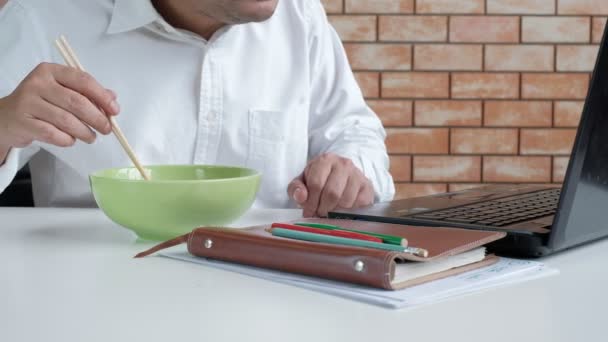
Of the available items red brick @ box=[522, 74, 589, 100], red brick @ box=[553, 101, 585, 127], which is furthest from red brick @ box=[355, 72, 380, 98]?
red brick @ box=[553, 101, 585, 127]

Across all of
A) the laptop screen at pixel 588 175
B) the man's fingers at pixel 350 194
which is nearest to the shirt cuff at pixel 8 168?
the man's fingers at pixel 350 194

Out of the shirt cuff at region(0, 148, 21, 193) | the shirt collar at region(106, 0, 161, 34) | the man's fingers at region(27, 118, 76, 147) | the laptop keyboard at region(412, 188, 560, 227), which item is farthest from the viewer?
the shirt collar at region(106, 0, 161, 34)

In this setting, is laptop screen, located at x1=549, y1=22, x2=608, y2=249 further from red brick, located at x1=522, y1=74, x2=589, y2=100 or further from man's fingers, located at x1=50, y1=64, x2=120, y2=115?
red brick, located at x1=522, y1=74, x2=589, y2=100

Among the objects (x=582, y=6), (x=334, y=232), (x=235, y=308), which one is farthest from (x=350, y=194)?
(x=582, y=6)

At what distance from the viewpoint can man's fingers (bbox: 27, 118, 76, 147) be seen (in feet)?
3.51

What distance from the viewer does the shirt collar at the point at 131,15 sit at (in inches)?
58.0

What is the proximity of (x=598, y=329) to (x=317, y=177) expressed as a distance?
0.62m

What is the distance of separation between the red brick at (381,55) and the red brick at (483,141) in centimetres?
27

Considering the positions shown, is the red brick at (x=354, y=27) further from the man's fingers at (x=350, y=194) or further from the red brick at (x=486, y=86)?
the man's fingers at (x=350, y=194)

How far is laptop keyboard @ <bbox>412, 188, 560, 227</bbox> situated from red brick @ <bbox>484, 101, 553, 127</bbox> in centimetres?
131

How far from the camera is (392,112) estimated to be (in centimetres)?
247

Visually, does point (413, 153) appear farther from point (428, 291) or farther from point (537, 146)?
point (428, 291)

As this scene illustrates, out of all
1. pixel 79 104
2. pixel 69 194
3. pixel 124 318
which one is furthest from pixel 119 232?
pixel 69 194

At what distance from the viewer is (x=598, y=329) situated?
628 millimetres
